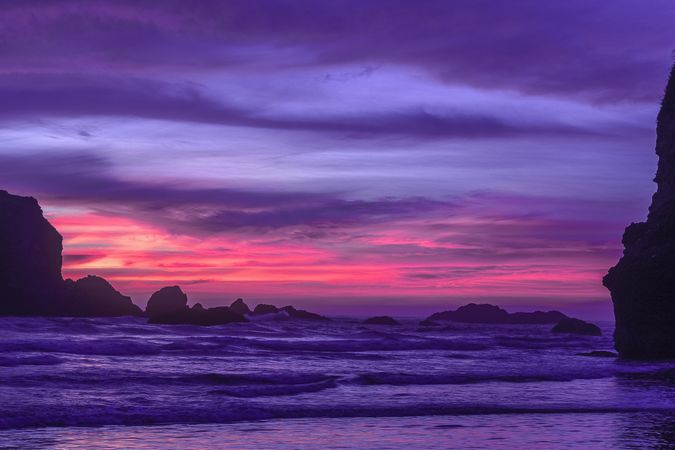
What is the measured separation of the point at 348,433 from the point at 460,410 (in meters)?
5.67

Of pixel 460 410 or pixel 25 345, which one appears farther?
pixel 25 345

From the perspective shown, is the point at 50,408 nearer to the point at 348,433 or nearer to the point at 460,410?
the point at 348,433

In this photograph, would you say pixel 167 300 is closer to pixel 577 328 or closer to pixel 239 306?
pixel 239 306

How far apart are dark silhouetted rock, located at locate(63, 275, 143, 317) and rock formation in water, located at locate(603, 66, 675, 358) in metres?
89.5

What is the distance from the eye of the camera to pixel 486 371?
36469 mm

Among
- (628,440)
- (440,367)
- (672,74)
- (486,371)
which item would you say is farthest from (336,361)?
(672,74)

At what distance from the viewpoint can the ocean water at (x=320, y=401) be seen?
17.9 meters


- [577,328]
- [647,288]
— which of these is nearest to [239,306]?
[577,328]

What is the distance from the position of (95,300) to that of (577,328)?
70.6 m

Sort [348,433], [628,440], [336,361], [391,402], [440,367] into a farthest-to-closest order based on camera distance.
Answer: [336,361]
[440,367]
[391,402]
[348,433]
[628,440]

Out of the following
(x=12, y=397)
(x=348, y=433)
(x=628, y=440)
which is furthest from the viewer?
(x=12, y=397)

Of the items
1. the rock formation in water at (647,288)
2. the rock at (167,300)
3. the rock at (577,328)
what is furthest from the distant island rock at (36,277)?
the rock formation in water at (647,288)

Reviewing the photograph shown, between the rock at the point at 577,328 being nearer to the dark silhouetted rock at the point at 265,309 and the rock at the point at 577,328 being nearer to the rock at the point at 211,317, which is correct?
the rock at the point at 211,317

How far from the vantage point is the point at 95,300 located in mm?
119812
